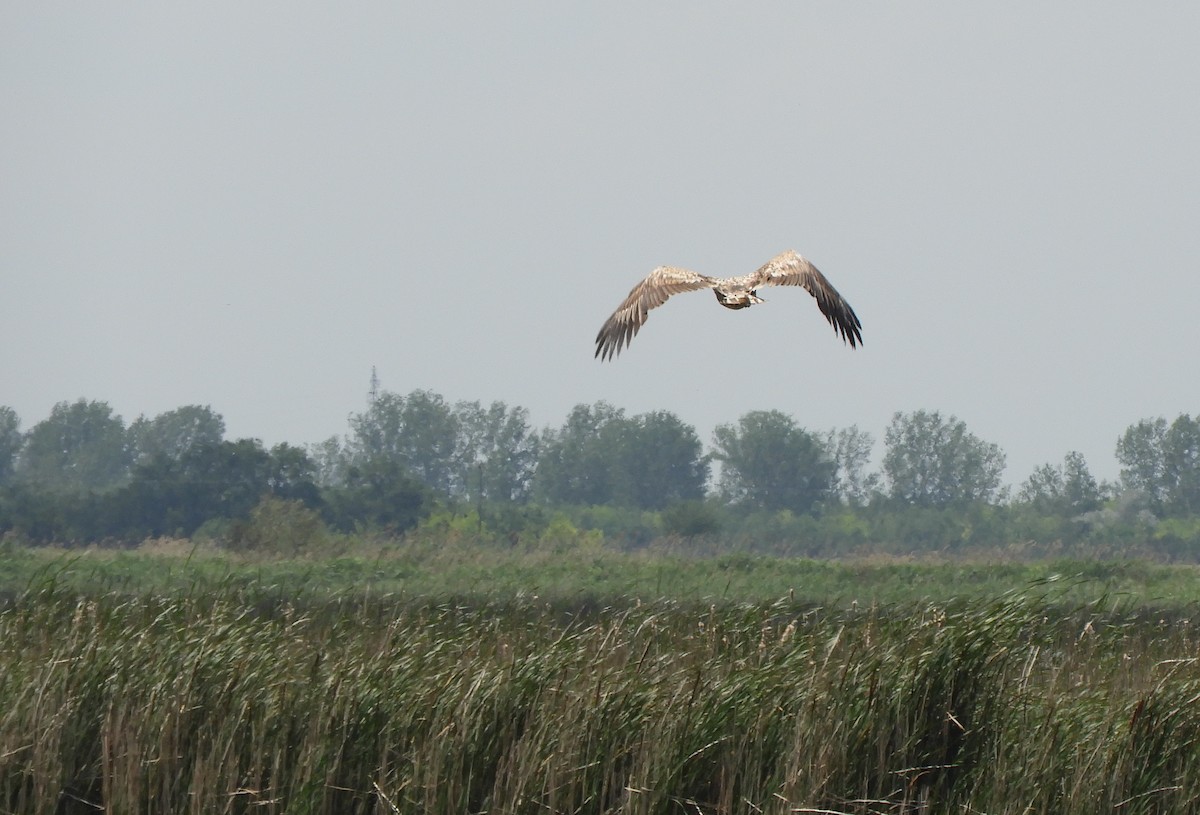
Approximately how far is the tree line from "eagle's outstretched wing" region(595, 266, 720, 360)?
4296 centimetres

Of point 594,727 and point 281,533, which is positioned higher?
point 281,533

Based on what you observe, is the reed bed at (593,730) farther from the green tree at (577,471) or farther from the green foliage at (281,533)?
the green tree at (577,471)

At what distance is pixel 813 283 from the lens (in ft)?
34.8

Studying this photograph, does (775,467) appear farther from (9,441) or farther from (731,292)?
(731,292)

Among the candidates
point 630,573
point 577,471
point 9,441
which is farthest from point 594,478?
point 630,573

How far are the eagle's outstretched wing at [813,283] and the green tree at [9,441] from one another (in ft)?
270

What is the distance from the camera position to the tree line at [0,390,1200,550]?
181 feet

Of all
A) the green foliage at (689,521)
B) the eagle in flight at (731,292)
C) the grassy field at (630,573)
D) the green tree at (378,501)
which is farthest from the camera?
the green foliage at (689,521)

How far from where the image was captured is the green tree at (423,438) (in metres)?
80.4

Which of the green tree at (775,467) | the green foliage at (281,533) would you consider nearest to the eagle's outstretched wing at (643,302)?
the green foliage at (281,533)

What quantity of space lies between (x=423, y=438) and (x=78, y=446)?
65.9 ft

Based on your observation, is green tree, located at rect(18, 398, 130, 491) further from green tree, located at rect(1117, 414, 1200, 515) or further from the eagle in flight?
the eagle in flight

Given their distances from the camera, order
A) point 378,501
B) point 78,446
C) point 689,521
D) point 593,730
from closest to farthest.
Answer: point 593,730
point 378,501
point 689,521
point 78,446

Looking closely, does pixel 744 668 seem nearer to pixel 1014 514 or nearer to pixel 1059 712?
pixel 1059 712
